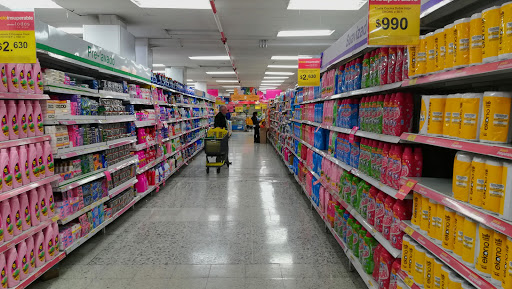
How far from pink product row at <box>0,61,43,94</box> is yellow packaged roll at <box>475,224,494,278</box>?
3.42m

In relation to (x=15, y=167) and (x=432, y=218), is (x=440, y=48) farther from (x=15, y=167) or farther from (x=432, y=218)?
(x=15, y=167)

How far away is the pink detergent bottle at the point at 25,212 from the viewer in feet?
9.37

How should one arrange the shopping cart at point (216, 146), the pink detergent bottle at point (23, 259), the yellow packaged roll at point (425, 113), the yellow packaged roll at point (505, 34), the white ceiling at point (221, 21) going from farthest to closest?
the shopping cart at point (216, 146) → the white ceiling at point (221, 21) → the pink detergent bottle at point (23, 259) → the yellow packaged roll at point (425, 113) → the yellow packaged roll at point (505, 34)

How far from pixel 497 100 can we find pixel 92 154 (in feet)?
13.8

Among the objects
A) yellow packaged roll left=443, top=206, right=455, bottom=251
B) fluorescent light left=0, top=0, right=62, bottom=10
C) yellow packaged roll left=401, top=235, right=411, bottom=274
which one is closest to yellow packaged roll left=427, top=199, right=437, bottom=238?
yellow packaged roll left=443, top=206, right=455, bottom=251

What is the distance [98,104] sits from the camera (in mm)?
4312

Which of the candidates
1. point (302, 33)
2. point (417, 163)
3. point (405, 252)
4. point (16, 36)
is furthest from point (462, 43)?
point (302, 33)

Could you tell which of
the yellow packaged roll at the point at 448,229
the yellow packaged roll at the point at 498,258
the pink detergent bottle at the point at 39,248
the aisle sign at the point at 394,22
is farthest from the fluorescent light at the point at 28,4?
the yellow packaged roll at the point at 498,258

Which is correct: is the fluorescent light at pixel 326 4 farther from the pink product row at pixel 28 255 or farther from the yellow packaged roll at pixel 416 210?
the pink product row at pixel 28 255

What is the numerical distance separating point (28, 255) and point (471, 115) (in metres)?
3.50

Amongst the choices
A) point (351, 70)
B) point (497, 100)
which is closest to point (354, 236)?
point (351, 70)

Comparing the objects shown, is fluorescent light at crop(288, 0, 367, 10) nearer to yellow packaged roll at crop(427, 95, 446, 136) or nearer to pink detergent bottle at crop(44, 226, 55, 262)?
yellow packaged roll at crop(427, 95, 446, 136)

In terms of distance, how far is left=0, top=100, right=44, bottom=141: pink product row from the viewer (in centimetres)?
269

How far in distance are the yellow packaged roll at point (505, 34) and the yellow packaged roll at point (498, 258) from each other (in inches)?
30.9
